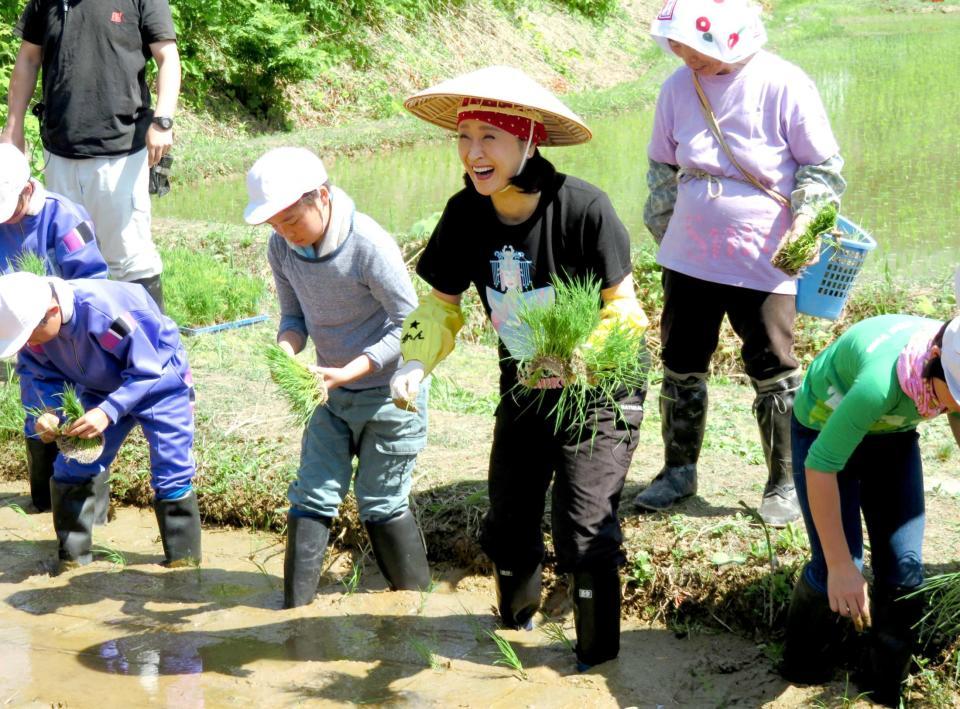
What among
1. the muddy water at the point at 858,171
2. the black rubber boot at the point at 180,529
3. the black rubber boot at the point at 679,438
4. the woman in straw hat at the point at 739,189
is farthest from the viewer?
the muddy water at the point at 858,171

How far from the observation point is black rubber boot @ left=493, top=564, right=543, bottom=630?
3.56 meters

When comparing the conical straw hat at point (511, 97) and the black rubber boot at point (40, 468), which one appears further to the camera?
the black rubber boot at point (40, 468)

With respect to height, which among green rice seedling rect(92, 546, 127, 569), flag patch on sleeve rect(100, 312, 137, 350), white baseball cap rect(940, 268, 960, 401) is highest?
white baseball cap rect(940, 268, 960, 401)

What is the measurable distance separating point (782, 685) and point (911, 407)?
107 cm

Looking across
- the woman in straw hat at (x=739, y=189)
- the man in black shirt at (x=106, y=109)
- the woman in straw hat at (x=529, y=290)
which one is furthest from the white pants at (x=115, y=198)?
the woman in straw hat at (x=739, y=189)

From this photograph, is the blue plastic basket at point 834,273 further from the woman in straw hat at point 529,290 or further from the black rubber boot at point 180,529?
the black rubber boot at point 180,529

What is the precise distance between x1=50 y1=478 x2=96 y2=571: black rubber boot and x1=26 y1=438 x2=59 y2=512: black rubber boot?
1.51ft

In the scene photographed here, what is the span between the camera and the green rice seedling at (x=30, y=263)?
4.27 m

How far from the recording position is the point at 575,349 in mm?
3029

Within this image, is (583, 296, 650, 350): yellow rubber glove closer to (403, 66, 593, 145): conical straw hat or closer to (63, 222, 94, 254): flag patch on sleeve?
(403, 66, 593, 145): conical straw hat

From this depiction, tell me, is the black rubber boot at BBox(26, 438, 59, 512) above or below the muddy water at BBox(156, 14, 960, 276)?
below

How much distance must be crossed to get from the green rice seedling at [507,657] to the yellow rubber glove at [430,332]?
85cm

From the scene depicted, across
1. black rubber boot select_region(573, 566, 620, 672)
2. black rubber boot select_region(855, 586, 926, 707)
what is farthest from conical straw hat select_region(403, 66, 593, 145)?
black rubber boot select_region(855, 586, 926, 707)

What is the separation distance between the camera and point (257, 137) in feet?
45.8
